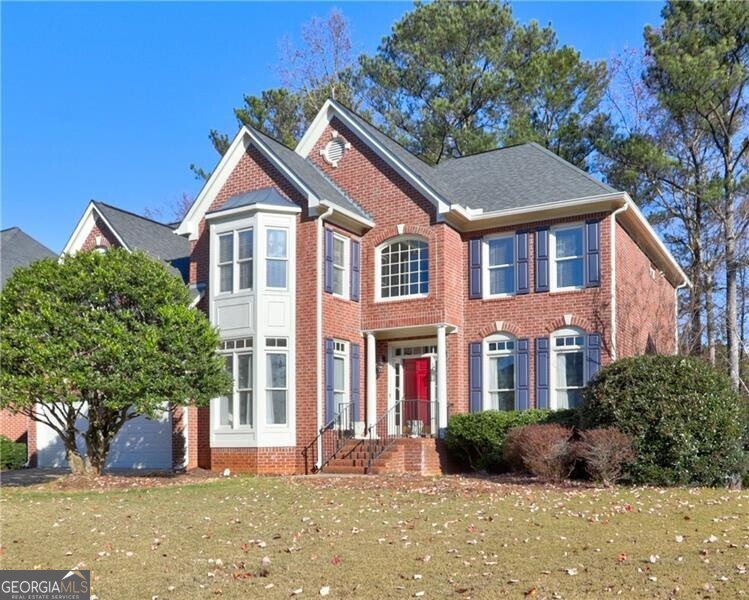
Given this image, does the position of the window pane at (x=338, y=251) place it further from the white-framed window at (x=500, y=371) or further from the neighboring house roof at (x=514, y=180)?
the white-framed window at (x=500, y=371)

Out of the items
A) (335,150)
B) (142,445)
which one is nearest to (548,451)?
(335,150)

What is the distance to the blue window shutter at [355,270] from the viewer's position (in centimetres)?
1952

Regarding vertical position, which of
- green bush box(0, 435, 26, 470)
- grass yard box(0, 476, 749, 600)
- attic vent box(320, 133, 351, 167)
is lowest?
green bush box(0, 435, 26, 470)

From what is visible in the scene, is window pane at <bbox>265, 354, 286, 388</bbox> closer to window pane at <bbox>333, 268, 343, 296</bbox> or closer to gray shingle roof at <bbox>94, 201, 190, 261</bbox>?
window pane at <bbox>333, 268, 343, 296</bbox>

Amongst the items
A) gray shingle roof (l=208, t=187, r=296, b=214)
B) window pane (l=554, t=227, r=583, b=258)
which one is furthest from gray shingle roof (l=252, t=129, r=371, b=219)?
window pane (l=554, t=227, r=583, b=258)

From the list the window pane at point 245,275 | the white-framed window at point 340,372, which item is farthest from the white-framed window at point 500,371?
the window pane at point 245,275

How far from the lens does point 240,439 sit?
59.1 feet

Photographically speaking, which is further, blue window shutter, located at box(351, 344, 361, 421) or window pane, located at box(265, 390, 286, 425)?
blue window shutter, located at box(351, 344, 361, 421)

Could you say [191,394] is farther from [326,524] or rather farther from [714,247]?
[714,247]

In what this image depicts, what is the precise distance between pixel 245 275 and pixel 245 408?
3051 mm

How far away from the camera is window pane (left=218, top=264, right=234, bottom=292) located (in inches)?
736

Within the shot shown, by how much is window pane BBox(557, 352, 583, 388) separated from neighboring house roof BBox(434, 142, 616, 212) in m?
3.52

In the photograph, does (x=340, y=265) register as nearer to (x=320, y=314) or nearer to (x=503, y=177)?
(x=320, y=314)

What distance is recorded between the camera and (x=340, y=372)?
18.9 meters
